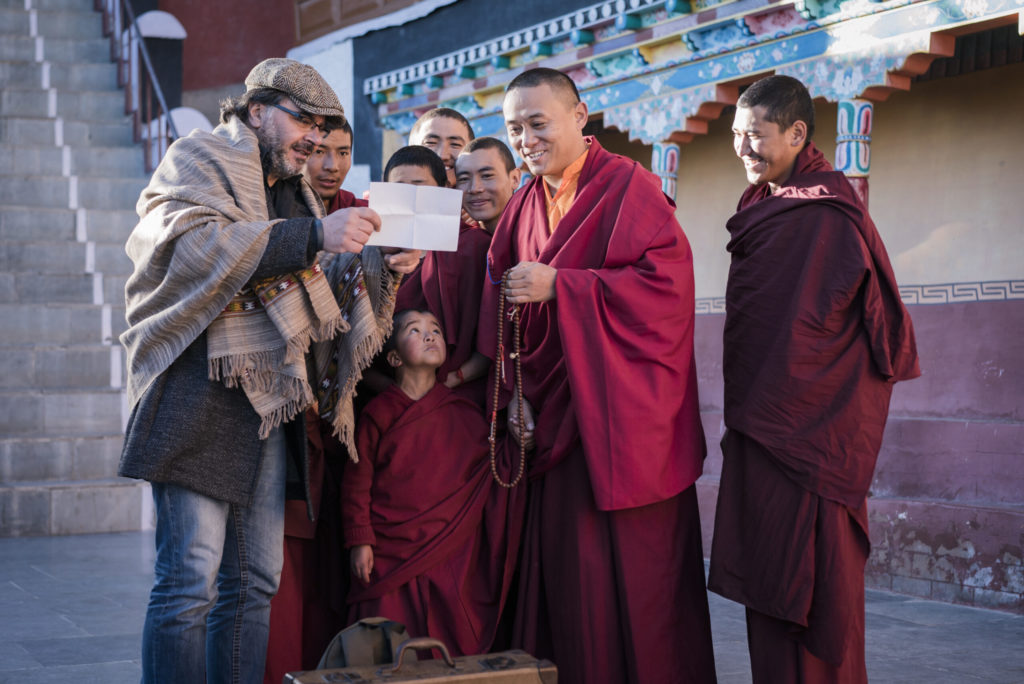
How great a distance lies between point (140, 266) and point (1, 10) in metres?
9.20

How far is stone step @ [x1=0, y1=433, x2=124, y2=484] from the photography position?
6.77 m

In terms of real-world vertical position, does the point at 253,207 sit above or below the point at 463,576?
above

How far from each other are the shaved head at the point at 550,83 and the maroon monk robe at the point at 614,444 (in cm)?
17

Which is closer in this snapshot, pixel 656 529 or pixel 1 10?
pixel 656 529

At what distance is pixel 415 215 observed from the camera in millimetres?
2820

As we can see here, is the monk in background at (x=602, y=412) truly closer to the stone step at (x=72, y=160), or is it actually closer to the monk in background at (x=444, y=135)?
the monk in background at (x=444, y=135)

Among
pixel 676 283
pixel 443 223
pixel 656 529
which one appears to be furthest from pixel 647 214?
pixel 656 529

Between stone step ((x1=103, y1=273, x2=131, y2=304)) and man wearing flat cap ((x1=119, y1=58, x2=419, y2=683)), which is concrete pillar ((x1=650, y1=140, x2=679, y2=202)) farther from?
man wearing flat cap ((x1=119, y1=58, x2=419, y2=683))

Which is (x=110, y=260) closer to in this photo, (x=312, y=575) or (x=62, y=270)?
(x=62, y=270)

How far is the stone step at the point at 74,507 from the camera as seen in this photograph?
21.6 ft

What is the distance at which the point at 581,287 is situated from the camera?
3.03m

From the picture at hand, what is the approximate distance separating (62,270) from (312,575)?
5537 mm

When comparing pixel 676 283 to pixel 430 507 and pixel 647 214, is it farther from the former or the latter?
pixel 430 507

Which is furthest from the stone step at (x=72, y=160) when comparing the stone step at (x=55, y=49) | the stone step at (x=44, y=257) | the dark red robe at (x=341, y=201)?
the dark red robe at (x=341, y=201)
